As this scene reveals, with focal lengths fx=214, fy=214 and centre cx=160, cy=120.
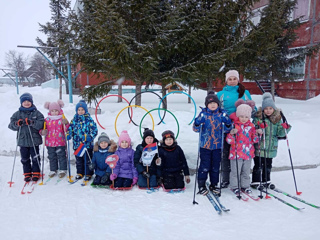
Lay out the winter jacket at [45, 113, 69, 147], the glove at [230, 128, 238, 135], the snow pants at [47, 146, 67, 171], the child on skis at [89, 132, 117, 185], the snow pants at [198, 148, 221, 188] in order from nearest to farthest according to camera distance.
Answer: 1. the glove at [230, 128, 238, 135]
2. the snow pants at [198, 148, 221, 188]
3. the child on skis at [89, 132, 117, 185]
4. the winter jacket at [45, 113, 69, 147]
5. the snow pants at [47, 146, 67, 171]

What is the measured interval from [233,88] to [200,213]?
2368mm

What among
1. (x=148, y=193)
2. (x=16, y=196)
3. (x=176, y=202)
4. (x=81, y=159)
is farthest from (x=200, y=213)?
(x=16, y=196)

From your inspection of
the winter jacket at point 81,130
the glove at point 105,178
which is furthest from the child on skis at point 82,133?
the glove at point 105,178

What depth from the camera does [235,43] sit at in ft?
25.2

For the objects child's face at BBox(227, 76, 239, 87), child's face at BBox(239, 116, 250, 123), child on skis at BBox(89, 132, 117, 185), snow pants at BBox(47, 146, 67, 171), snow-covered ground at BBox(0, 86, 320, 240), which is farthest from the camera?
snow pants at BBox(47, 146, 67, 171)

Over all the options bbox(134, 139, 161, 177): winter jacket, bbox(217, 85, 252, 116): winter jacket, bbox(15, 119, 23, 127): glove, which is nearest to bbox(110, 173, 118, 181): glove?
bbox(134, 139, 161, 177): winter jacket

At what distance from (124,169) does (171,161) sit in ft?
3.12

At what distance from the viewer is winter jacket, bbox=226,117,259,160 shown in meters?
3.84

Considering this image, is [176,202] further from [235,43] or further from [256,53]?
[256,53]

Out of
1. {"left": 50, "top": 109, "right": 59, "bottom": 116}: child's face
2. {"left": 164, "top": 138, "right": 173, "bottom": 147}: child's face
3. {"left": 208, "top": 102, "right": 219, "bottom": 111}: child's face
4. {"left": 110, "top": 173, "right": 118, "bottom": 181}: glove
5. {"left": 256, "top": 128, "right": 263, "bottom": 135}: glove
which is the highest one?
{"left": 208, "top": 102, "right": 219, "bottom": 111}: child's face

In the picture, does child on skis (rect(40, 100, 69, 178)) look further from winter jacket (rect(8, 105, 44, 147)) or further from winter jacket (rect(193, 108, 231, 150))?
winter jacket (rect(193, 108, 231, 150))

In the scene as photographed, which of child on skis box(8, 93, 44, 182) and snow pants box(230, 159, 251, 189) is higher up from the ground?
child on skis box(8, 93, 44, 182)

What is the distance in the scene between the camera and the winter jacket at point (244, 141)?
3844 mm

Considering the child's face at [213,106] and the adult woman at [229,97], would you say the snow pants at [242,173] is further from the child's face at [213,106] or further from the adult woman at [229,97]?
the child's face at [213,106]
